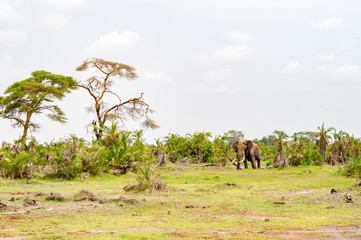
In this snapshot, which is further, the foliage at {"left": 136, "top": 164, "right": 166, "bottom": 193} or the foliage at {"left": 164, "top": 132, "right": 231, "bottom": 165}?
the foliage at {"left": 164, "top": 132, "right": 231, "bottom": 165}

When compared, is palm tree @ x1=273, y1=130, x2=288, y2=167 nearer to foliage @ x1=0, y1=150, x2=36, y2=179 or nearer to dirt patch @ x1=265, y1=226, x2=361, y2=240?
foliage @ x1=0, y1=150, x2=36, y2=179

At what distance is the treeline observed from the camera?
21953 millimetres

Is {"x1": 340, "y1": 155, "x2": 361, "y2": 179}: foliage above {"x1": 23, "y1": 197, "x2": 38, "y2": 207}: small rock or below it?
above

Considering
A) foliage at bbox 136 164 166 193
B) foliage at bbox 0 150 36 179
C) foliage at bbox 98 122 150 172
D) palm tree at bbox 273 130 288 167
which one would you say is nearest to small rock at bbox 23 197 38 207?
foliage at bbox 136 164 166 193

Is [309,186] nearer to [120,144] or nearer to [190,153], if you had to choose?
[120,144]

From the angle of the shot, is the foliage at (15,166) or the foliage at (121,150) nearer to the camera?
the foliage at (15,166)

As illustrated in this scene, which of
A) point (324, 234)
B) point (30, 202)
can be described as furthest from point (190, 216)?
point (30, 202)

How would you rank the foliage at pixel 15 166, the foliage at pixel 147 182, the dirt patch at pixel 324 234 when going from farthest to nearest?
the foliage at pixel 15 166 → the foliage at pixel 147 182 → the dirt patch at pixel 324 234

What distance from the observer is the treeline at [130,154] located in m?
22.0

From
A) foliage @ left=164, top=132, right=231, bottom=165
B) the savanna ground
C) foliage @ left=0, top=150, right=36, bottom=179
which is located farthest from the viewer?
foliage @ left=164, top=132, right=231, bottom=165

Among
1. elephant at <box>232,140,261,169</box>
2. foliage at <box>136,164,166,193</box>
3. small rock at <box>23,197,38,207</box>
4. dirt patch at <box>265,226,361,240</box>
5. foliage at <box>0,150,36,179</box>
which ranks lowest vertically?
dirt patch at <box>265,226,361,240</box>

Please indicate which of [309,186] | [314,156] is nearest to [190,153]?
[314,156]

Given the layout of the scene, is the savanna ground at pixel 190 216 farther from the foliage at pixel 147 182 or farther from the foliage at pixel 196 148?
the foliage at pixel 196 148

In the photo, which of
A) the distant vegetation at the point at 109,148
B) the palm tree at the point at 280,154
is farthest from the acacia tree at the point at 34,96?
the palm tree at the point at 280,154
